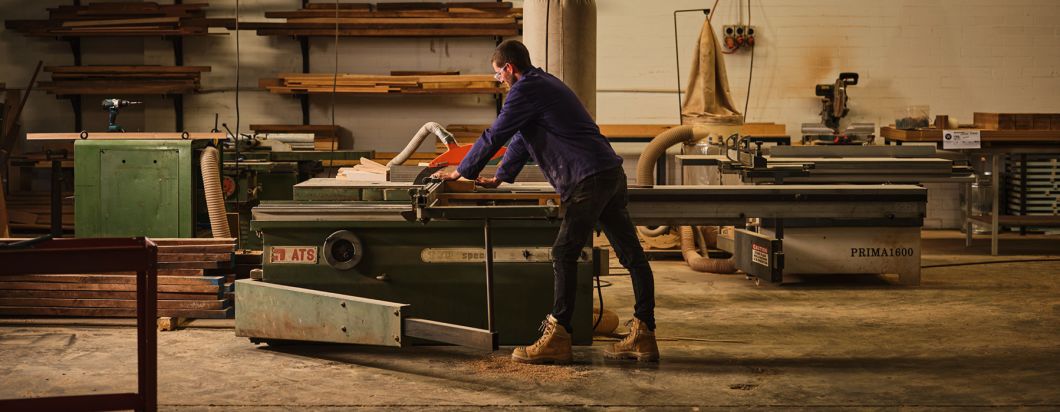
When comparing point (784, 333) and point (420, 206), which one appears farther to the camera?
point (784, 333)

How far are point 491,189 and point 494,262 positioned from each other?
29cm

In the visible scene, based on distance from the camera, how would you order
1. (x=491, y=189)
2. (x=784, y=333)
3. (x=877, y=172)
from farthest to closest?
1. (x=877, y=172)
2. (x=784, y=333)
3. (x=491, y=189)

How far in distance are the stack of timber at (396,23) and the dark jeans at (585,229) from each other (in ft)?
16.4

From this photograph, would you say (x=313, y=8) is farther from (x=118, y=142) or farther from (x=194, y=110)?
(x=118, y=142)

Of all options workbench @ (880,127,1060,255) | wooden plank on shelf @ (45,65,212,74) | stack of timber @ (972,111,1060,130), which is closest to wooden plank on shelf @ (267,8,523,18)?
wooden plank on shelf @ (45,65,212,74)

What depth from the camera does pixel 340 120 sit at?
9.53 m

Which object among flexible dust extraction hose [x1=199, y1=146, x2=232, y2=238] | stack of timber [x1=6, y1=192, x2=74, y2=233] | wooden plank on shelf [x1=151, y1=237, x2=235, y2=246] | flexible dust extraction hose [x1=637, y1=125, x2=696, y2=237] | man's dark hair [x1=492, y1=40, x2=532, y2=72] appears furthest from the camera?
stack of timber [x1=6, y1=192, x2=74, y2=233]

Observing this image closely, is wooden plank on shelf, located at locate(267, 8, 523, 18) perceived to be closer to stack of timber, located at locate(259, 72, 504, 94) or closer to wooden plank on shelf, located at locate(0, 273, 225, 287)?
stack of timber, located at locate(259, 72, 504, 94)

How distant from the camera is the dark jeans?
13.5 feet

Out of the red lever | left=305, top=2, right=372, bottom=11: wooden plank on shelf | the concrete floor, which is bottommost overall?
the concrete floor

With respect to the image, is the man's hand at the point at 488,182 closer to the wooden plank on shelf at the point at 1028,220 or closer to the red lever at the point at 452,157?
the red lever at the point at 452,157

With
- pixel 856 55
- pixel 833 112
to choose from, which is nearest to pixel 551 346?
pixel 833 112

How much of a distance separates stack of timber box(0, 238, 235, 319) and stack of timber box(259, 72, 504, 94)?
12.7ft

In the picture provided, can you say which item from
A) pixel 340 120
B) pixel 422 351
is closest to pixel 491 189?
pixel 422 351
